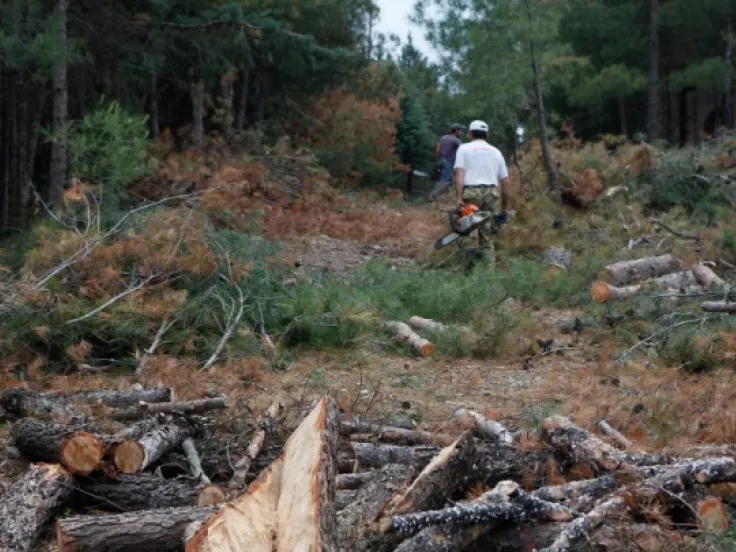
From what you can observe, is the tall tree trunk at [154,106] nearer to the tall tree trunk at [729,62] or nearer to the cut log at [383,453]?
the tall tree trunk at [729,62]

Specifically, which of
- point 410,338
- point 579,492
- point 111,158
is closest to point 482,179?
point 410,338

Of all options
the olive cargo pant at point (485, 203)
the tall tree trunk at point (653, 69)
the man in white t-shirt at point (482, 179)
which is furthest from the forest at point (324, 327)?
the tall tree trunk at point (653, 69)

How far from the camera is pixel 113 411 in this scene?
5.78m

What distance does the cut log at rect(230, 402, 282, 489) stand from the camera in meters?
4.81

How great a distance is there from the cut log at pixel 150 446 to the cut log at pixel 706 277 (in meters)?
5.46

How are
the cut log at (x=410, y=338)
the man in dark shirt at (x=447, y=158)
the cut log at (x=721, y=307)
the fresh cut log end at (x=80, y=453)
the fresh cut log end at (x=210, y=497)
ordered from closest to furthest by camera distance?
the fresh cut log end at (x=210, y=497) < the fresh cut log end at (x=80, y=453) < the cut log at (x=721, y=307) < the cut log at (x=410, y=338) < the man in dark shirt at (x=447, y=158)

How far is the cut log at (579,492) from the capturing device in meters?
4.27

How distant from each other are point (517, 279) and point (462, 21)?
910 cm

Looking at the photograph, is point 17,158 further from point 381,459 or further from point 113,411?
point 381,459

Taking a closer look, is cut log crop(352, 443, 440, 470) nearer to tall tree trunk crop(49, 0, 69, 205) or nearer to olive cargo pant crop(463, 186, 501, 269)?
olive cargo pant crop(463, 186, 501, 269)

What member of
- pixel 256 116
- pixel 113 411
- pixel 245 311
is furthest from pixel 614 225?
pixel 256 116

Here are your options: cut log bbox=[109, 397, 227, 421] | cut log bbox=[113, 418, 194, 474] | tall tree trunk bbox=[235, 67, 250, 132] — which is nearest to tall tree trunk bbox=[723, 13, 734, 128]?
tall tree trunk bbox=[235, 67, 250, 132]

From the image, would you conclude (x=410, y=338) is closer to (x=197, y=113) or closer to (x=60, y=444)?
(x=60, y=444)

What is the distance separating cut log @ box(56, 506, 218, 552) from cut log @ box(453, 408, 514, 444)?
5.63ft
